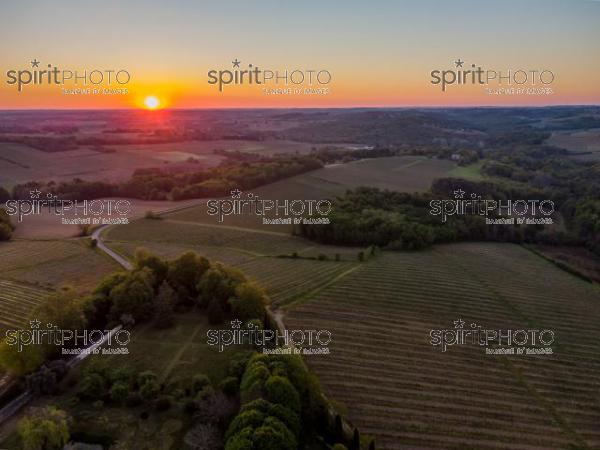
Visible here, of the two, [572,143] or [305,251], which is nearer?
[305,251]

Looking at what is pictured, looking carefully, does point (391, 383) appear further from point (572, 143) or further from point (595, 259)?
point (572, 143)

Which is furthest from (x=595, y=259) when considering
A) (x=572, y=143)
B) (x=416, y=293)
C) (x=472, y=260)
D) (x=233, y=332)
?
(x=572, y=143)

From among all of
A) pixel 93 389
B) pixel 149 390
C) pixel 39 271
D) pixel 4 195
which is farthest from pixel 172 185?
pixel 149 390

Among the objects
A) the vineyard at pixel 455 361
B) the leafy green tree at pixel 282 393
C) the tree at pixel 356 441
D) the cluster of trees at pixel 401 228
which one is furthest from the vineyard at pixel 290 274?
the tree at pixel 356 441

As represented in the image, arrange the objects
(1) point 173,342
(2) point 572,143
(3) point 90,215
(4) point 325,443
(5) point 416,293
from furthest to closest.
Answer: (2) point 572,143 → (3) point 90,215 → (5) point 416,293 → (1) point 173,342 → (4) point 325,443

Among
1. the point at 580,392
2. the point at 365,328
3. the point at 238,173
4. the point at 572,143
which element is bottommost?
the point at 580,392

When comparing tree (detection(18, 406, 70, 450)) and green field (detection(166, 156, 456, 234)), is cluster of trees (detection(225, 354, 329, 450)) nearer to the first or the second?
tree (detection(18, 406, 70, 450))
